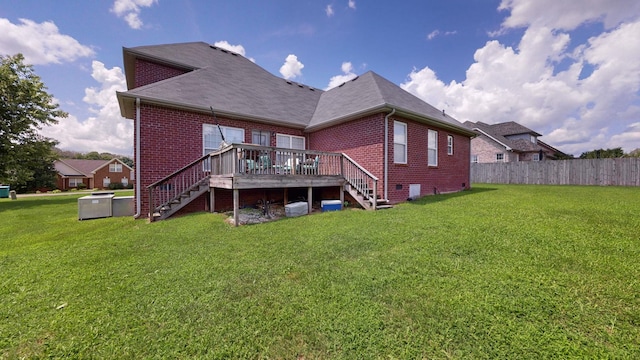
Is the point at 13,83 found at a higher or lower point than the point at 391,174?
higher

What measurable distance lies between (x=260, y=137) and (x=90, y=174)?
150 ft

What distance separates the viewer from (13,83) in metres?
15.7

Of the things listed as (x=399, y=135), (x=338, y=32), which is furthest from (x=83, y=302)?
Answer: (x=338, y=32)

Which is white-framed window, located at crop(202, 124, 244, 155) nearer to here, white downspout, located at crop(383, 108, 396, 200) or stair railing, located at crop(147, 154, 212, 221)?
stair railing, located at crop(147, 154, 212, 221)

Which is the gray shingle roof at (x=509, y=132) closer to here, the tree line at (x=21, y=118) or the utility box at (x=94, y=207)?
the utility box at (x=94, y=207)

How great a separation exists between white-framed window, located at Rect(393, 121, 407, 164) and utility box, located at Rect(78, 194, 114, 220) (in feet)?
35.2

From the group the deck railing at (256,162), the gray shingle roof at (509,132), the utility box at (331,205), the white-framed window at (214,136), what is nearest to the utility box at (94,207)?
the white-framed window at (214,136)

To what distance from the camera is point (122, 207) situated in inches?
348

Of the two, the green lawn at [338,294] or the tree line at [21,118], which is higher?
the tree line at [21,118]

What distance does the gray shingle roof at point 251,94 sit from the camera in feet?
28.3

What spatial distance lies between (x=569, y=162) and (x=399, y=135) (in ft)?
55.3

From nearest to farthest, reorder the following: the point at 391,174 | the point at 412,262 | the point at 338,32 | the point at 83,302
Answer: the point at 83,302
the point at 412,262
the point at 391,174
the point at 338,32

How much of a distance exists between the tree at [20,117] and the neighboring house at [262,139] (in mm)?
9856

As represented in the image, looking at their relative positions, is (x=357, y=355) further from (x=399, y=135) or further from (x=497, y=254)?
(x=399, y=135)
